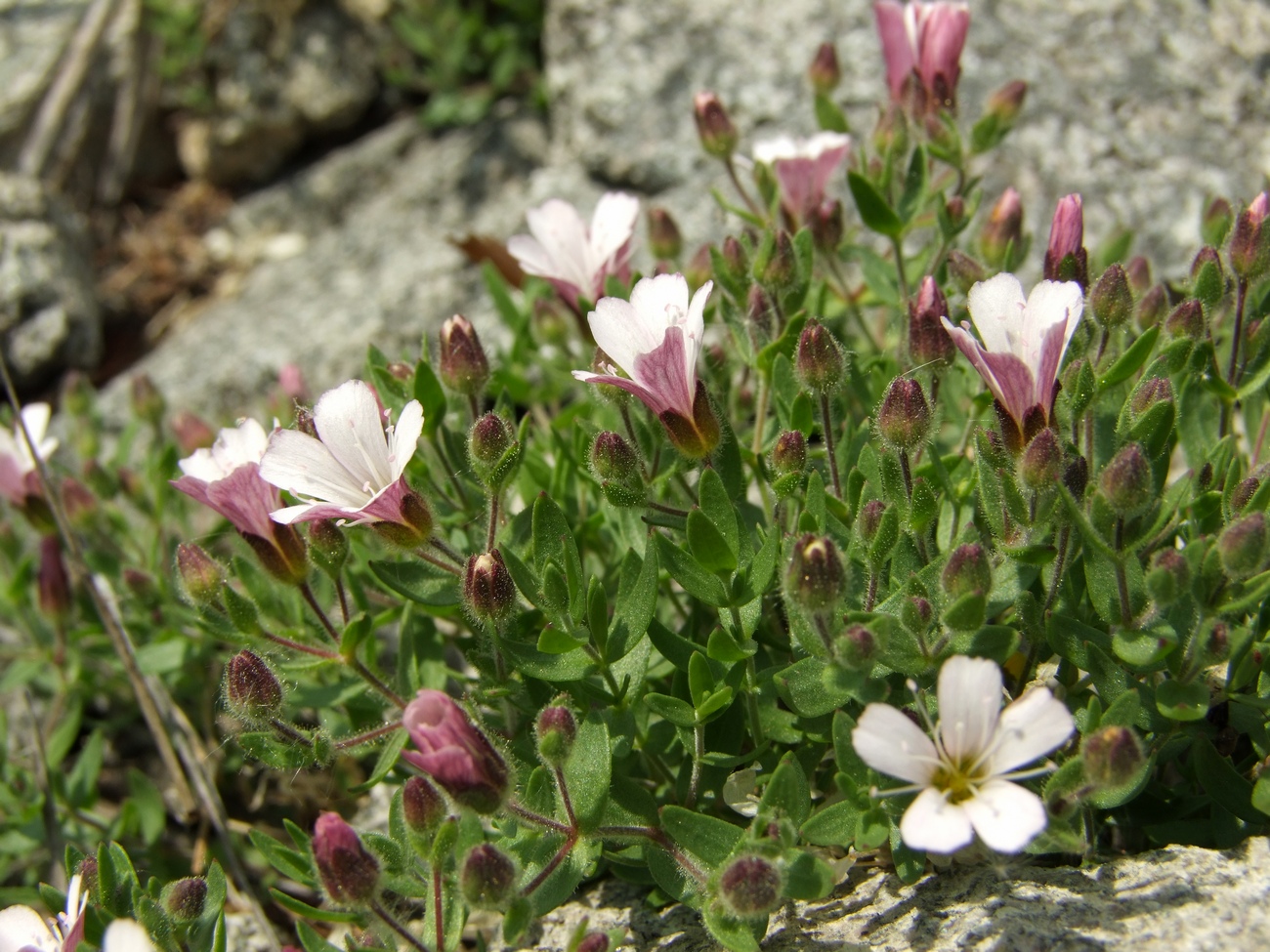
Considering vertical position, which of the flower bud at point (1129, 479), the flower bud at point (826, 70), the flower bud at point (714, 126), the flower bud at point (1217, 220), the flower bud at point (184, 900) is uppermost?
the flower bud at point (826, 70)

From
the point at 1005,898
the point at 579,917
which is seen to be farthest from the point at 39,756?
the point at 1005,898

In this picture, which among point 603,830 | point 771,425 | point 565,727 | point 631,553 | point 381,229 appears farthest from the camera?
point 381,229

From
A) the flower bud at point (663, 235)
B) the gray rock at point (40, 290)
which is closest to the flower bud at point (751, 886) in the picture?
the flower bud at point (663, 235)

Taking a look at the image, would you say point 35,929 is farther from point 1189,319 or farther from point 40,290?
point 40,290

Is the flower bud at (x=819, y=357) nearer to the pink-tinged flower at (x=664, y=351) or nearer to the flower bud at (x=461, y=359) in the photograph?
the pink-tinged flower at (x=664, y=351)

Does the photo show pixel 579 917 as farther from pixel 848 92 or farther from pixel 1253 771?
pixel 848 92

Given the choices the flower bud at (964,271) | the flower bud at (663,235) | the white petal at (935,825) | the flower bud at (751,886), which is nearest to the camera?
the white petal at (935,825)

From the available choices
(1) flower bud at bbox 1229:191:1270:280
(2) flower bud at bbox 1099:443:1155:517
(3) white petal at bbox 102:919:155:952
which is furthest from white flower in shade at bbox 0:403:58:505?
(1) flower bud at bbox 1229:191:1270:280
